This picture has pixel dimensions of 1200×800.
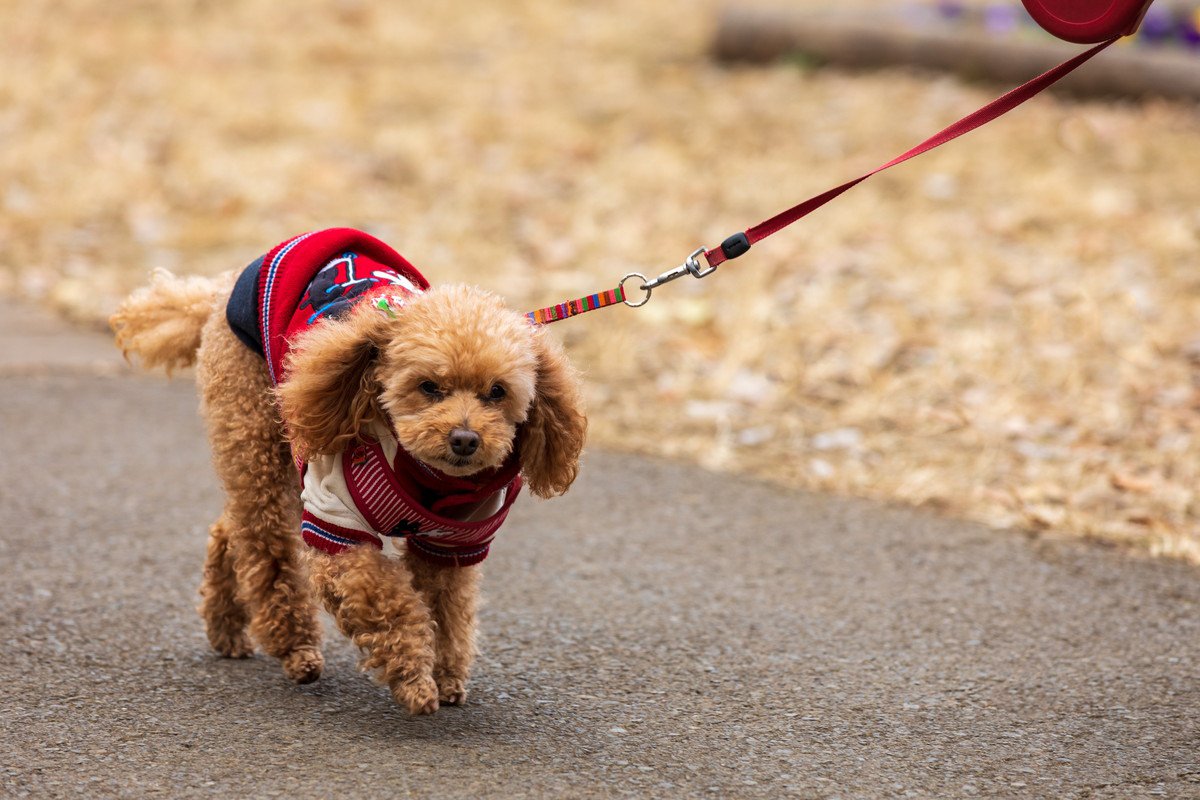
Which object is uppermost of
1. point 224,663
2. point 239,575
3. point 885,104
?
point 885,104

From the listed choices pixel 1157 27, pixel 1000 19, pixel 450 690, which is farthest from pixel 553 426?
pixel 1000 19

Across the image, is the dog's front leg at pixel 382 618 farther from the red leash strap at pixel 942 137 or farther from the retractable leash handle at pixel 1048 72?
the red leash strap at pixel 942 137

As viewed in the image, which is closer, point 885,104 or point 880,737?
point 880,737

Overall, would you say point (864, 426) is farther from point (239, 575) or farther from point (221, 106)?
point (221, 106)

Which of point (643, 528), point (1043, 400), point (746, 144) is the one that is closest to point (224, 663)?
point (643, 528)

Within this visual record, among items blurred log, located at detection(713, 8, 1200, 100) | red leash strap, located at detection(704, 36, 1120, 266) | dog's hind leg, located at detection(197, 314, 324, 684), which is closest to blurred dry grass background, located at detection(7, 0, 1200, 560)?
blurred log, located at detection(713, 8, 1200, 100)

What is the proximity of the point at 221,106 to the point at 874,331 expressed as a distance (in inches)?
201

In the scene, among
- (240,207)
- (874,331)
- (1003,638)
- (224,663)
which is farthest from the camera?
(240,207)

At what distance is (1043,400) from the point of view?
5.66 metres

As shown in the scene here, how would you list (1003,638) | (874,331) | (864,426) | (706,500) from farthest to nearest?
(874,331) → (864,426) → (706,500) → (1003,638)

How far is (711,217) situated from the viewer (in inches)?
306

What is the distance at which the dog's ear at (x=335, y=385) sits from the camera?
2918mm

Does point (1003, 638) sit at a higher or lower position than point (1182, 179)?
lower

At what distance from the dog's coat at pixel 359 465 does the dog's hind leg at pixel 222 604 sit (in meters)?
0.49
